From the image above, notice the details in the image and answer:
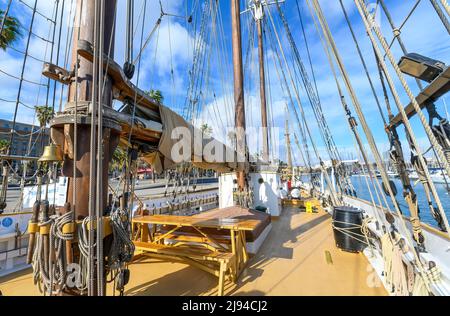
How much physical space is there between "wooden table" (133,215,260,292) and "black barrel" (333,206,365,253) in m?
2.02

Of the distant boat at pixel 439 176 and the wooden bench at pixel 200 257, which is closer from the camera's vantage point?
the distant boat at pixel 439 176

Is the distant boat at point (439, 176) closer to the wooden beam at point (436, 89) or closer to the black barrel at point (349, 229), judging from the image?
the wooden beam at point (436, 89)

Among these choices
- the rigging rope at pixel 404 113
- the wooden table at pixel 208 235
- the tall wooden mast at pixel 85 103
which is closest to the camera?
the rigging rope at pixel 404 113

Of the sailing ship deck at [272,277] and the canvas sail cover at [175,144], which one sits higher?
the canvas sail cover at [175,144]

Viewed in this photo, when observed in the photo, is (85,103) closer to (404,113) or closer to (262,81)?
(404,113)

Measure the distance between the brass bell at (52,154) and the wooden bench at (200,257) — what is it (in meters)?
2.38

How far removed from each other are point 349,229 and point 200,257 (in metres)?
3.31

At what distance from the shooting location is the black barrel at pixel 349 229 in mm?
4477

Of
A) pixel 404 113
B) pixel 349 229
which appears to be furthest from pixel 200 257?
pixel 349 229

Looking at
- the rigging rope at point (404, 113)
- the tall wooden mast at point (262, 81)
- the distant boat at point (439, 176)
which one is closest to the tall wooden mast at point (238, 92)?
the distant boat at point (439, 176)

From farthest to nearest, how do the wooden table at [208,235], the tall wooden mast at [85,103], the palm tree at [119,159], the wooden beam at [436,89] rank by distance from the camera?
1. the wooden table at [208,235]
2. the palm tree at [119,159]
3. the wooden beam at [436,89]
4. the tall wooden mast at [85,103]

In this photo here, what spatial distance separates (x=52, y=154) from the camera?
180 centimetres
